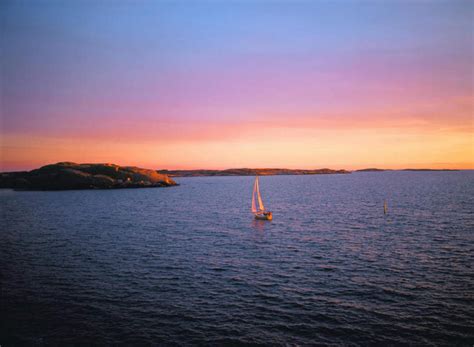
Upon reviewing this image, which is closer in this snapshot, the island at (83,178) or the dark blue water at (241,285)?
the dark blue water at (241,285)

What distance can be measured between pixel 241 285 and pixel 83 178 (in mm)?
160205

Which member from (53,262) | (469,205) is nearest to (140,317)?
(53,262)

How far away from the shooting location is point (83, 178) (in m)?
167

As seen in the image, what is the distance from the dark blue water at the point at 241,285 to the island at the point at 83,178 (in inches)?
4665

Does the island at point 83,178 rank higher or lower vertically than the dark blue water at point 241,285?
higher

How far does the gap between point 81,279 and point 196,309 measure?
534 inches

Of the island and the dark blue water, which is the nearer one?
the dark blue water

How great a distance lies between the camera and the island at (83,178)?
545 ft

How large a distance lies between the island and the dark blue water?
4665 inches

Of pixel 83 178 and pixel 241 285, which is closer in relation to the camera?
pixel 241 285

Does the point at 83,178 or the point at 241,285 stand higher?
the point at 83,178

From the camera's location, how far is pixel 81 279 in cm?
3073

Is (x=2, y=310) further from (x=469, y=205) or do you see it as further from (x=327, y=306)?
(x=469, y=205)

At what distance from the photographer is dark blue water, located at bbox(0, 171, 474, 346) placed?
21.1 metres
